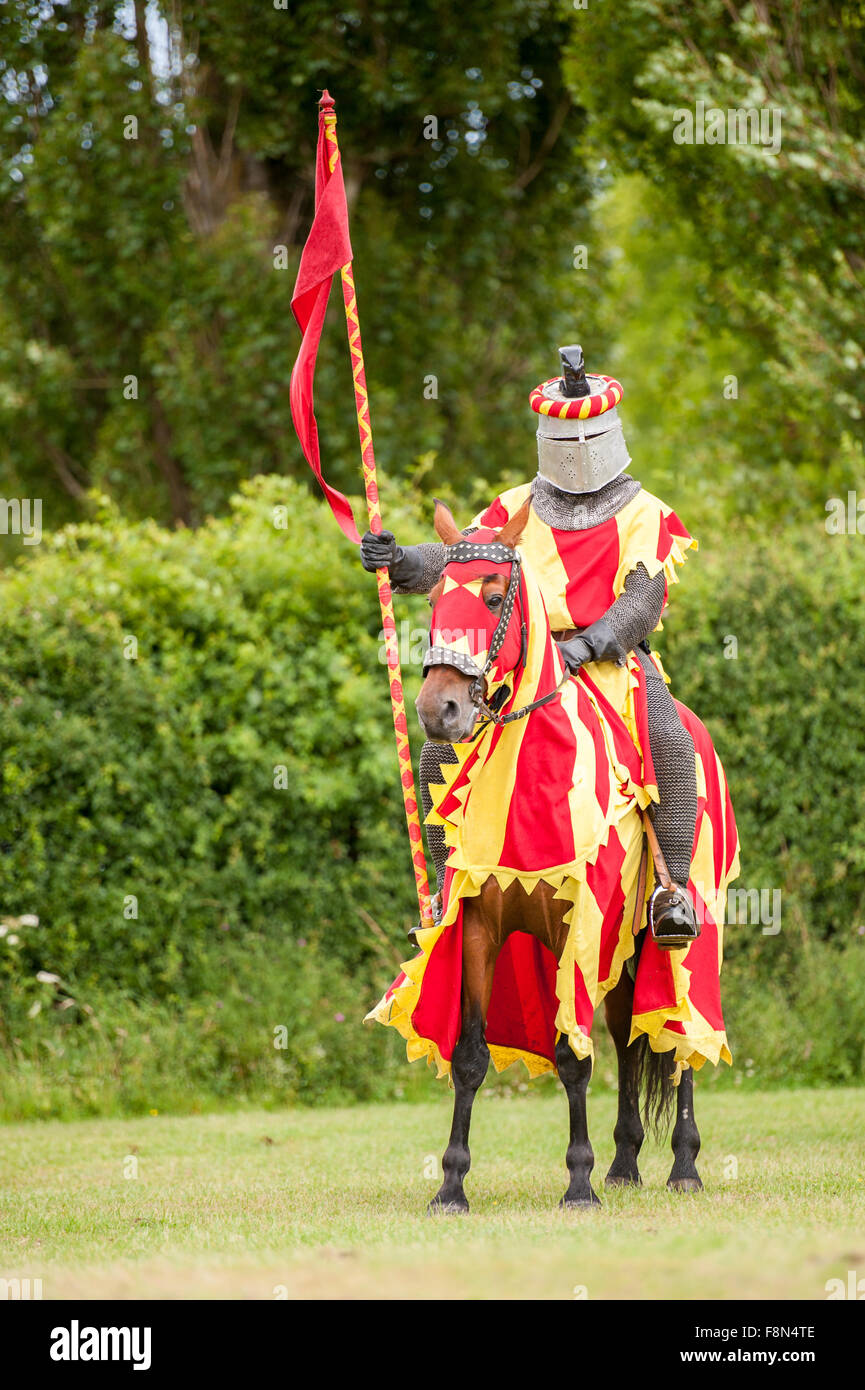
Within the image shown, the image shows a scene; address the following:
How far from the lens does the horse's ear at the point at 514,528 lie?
17.3 feet

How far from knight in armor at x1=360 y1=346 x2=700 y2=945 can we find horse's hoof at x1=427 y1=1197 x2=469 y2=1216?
1237 millimetres

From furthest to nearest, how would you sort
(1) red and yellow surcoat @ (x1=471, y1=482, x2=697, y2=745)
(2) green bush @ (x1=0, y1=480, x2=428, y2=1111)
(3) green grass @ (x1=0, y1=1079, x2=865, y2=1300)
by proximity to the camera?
(2) green bush @ (x1=0, y1=480, x2=428, y2=1111) → (1) red and yellow surcoat @ (x1=471, y1=482, x2=697, y2=745) → (3) green grass @ (x1=0, y1=1079, x2=865, y2=1300)

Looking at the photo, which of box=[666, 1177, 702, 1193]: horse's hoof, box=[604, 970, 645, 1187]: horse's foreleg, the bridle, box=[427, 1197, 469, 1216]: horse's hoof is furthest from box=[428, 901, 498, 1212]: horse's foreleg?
box=[666, 1177, 702, 1193]: horse's hoof

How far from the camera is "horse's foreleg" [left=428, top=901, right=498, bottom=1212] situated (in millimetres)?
5703

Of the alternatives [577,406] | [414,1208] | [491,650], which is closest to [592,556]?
[577,406]

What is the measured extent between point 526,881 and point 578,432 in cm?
178

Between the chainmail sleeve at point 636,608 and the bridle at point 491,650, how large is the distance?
1.66ft

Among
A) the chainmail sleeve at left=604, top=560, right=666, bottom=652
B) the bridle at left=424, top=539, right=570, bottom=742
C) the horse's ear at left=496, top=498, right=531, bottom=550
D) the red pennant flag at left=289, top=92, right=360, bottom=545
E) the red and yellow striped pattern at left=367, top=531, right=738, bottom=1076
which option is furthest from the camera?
the red pennant flag at left=289, top=92, right=360, bottom=545

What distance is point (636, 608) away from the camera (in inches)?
234

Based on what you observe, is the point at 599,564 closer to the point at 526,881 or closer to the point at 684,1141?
the point at 526,881

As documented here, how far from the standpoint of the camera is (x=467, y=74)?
52.4 feet

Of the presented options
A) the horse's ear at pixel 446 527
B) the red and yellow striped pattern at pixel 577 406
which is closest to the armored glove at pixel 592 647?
the horse's ear at pixel 446 527

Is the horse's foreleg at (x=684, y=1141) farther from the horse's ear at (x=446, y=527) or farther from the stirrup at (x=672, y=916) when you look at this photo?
the horse's ear at (x=446, y=527)

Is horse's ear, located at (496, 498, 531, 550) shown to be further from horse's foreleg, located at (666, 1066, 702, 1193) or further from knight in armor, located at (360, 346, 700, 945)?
horse's foreleg, located at (666, 1066, 702, 1193)
